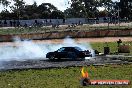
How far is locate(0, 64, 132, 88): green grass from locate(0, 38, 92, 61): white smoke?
35.8 feet

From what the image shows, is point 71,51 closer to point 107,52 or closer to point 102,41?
point 107,52

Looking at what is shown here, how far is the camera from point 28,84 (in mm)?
17766

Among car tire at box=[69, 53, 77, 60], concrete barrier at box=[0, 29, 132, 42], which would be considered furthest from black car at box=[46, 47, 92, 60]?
concrete barrier at box=[0, 29, 132, 42]

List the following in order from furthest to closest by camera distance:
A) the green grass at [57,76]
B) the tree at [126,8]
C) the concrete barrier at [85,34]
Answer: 1. the tree at [126,8]
2. the concrete barrier at [85,34]
3. the green grass at [57,76]

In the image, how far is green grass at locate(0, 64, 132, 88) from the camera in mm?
17609

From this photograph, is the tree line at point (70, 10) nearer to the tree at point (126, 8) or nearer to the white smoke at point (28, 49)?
the tree at point (126, 8)

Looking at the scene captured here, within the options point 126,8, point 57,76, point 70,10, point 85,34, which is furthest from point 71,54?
point 70,10

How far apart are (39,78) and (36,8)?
428 feet

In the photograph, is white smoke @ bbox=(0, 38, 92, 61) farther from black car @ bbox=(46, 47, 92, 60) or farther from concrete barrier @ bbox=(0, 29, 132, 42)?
black car @ bbox=(46, 47, 92, 60)

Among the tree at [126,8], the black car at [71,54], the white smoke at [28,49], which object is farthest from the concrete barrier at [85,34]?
the tree at [126,8]

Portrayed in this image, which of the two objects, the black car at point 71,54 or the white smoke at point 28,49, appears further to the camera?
the white smoke at point 28,49

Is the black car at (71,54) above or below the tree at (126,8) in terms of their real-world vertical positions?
below

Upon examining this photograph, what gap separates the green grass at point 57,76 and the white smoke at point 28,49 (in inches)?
430

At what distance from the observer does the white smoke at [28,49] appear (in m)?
34.7
